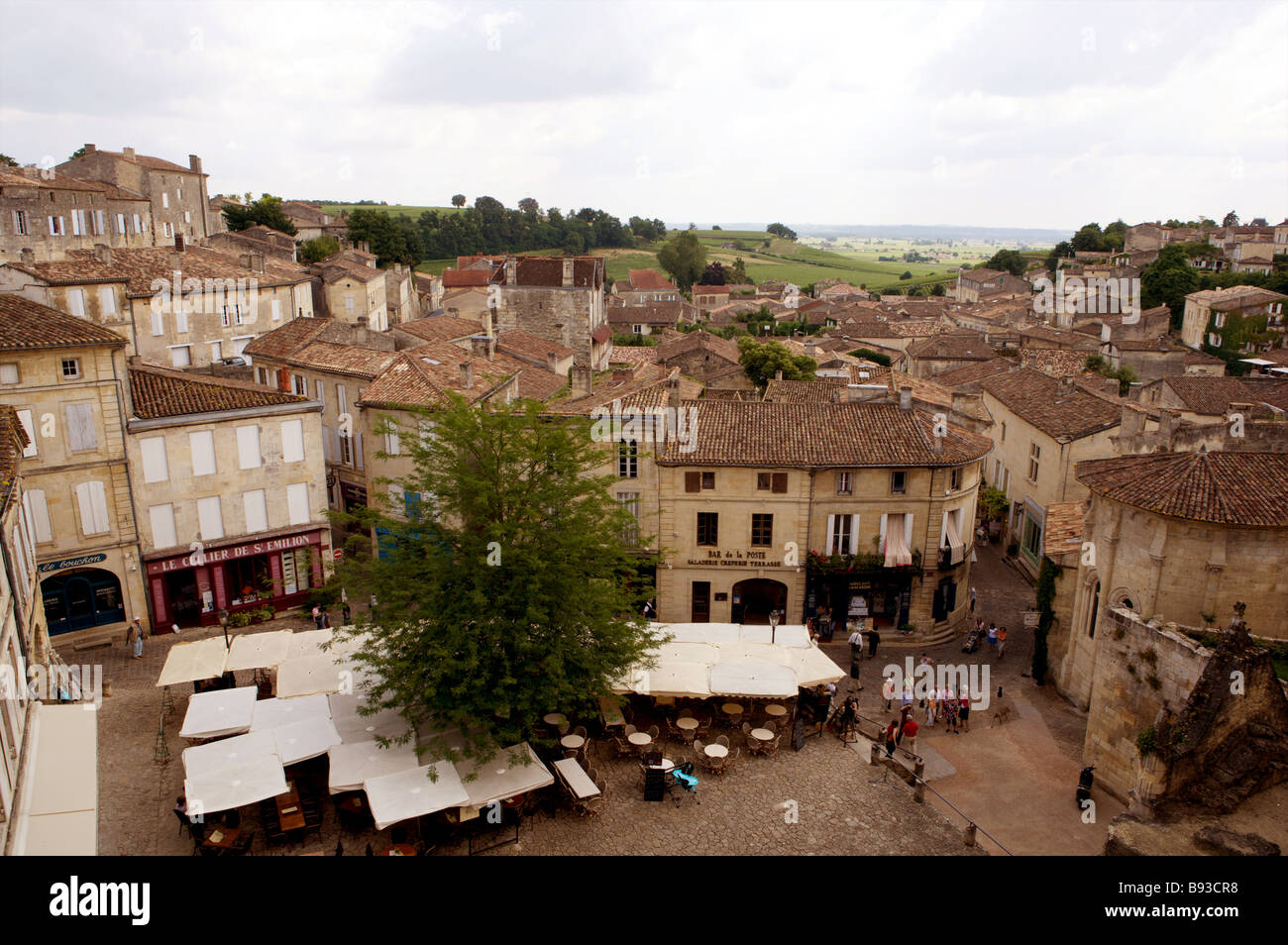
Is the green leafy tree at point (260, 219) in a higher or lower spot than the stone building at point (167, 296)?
higher

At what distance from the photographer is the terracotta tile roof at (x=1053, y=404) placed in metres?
40.6

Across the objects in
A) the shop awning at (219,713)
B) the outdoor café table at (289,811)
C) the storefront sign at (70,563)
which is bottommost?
the outdoor café table at (289,811)

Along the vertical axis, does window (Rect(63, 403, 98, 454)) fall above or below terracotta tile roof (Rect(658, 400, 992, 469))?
above

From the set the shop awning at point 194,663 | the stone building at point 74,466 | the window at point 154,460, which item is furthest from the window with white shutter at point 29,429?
the shop awning at point 194,663

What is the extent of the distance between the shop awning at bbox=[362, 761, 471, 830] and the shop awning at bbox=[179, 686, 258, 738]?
470 cm

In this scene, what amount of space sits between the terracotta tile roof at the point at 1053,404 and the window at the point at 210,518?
34409mm

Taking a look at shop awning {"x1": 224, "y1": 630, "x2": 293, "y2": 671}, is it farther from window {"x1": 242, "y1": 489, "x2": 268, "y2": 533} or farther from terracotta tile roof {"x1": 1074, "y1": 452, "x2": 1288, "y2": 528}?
terracotta tile roof {"x1": 1074, "y1": 452, "x2": 1288, "y2": 528}

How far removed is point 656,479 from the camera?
32.3 metres

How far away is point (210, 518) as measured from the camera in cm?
3045

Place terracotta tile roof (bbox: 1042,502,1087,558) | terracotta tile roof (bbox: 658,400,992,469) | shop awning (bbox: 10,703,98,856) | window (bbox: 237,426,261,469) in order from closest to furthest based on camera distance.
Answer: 1. shop awning (bbox: 10,703,98,856)
2. terracotta tile roof (bbox: 1042,502,1087,558)
3. window (bbox: 237,426,261,469)
4. terracotta tile roof (bbox: 658,400,992,469)

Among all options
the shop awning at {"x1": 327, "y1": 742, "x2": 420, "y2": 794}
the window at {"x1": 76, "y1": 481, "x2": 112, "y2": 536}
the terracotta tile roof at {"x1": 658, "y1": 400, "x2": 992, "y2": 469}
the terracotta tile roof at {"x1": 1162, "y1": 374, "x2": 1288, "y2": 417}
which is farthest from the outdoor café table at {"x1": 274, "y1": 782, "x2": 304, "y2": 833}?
the terracotta tile roof at {"x1": 1162, "y1": 374, "x2": 1288, "y2": 417}

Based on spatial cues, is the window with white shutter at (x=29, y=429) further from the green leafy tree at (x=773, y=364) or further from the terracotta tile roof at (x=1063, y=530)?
the green leafy tree at (x=773, y=364)

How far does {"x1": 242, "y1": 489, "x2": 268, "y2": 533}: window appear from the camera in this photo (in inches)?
1224

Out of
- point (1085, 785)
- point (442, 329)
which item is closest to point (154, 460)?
point (442, 329)
